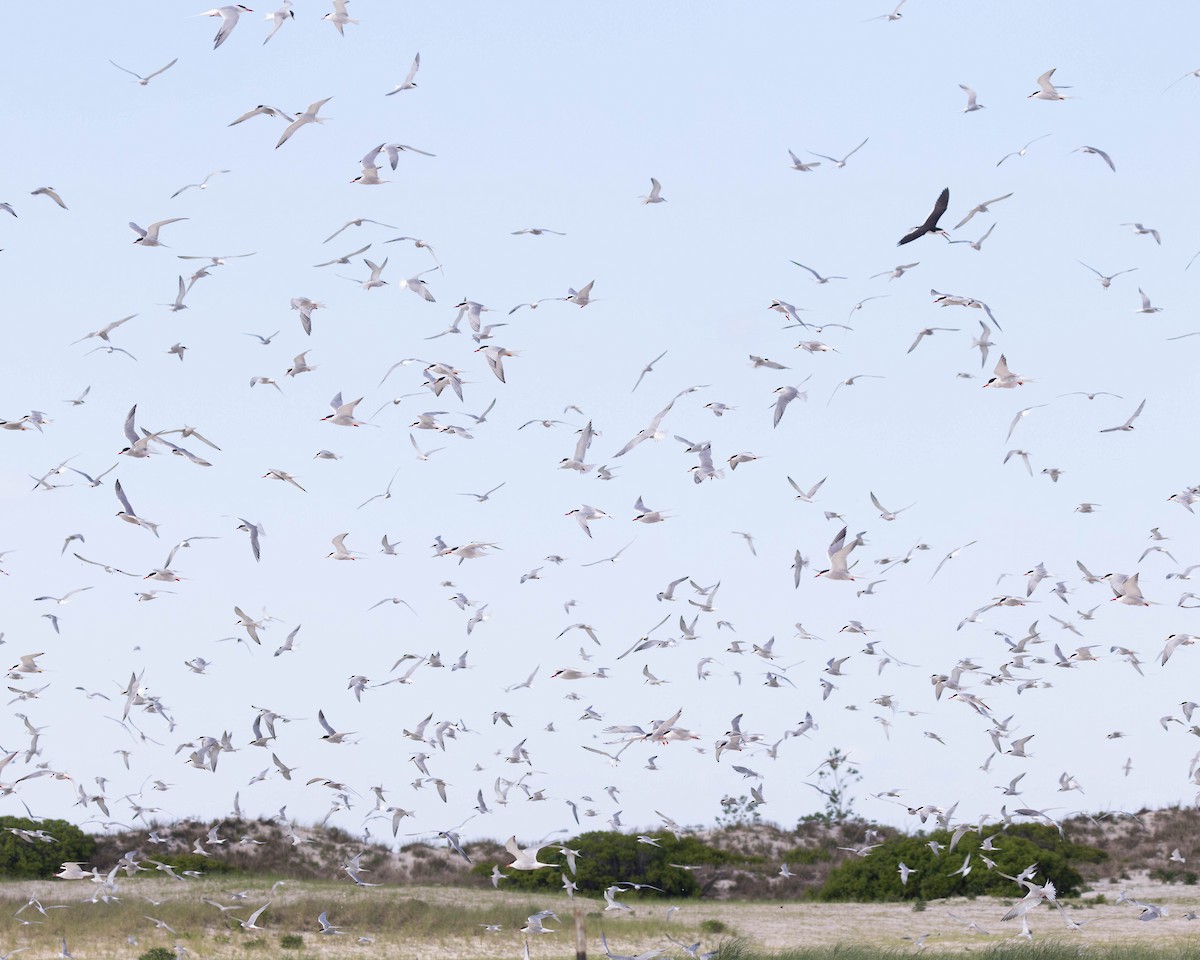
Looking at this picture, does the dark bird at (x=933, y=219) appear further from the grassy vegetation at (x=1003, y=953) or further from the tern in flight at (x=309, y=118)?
the grassy vegetation at (x=1003, y=953)

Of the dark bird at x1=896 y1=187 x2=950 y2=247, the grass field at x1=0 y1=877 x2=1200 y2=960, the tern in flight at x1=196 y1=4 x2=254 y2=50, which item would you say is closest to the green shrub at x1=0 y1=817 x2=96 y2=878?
the grass field at x1=0 y1=877 x2=1200 y2=960

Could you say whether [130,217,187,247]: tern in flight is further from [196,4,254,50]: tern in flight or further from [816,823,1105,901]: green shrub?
[816,823,1105,901]: green shrub

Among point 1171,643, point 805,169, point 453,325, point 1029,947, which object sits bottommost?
point 1029,947

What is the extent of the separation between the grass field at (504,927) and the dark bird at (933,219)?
41.0ft

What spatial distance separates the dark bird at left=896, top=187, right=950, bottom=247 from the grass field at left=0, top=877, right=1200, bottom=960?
41.0 ft

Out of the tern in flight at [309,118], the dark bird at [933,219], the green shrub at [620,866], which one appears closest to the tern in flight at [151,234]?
the tern in flight at [309,118]

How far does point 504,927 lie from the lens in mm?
29609

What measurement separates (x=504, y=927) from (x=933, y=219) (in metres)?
19.0

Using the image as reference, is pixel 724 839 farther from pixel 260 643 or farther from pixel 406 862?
pixel 260 643

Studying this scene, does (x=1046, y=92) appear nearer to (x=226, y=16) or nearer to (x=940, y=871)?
(x=226, y=16)

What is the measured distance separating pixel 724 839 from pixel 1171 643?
91.1ft

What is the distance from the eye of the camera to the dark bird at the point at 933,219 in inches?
626

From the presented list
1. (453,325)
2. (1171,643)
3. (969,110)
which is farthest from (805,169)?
(1171,643)

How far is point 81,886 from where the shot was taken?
35344 mm
